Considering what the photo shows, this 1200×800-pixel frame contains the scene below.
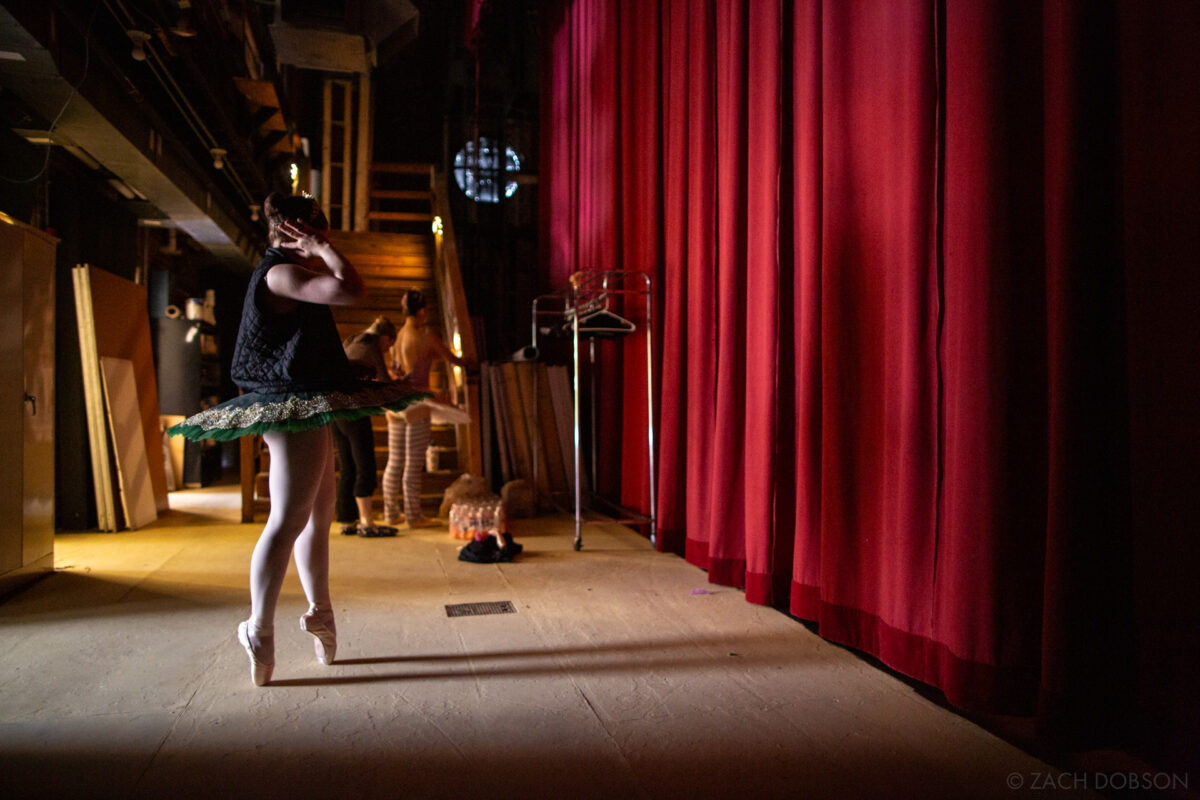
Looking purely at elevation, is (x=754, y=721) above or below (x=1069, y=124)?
below

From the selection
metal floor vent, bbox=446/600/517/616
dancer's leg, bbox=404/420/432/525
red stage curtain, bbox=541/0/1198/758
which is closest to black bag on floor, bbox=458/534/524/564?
metal floor vent, bbox=446/600/517/616

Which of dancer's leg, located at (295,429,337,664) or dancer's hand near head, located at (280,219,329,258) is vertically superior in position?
dancer's hand near head, located at (280,219,329,258)

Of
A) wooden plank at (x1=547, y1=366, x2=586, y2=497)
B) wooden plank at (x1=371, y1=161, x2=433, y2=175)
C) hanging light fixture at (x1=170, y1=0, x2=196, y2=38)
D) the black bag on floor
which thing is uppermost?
wooden plank at (x1=371, y1=161, x2=433, y2=175)

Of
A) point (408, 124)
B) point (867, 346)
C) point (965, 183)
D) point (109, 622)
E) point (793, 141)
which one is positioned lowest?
point (109, 622)

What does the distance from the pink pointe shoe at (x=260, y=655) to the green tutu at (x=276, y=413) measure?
1.97 ft

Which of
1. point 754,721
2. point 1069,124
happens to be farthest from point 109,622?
point 1069,124

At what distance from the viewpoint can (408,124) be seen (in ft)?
39.4

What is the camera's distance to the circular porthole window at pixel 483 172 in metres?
11.8

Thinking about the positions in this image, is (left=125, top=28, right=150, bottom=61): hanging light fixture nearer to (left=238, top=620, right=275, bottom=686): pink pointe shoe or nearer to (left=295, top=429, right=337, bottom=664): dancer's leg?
(left=295, top=429, right=337, bottom=664): dancer's leg

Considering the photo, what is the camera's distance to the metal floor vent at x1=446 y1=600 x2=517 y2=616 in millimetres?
2882

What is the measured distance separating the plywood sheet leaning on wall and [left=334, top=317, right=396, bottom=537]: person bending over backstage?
185cm

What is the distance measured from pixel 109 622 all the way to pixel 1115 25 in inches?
150

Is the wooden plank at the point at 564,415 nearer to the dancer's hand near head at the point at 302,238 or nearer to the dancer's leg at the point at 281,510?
the dancer's leg at the point at 281,510

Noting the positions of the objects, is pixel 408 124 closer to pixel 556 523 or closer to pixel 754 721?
pixel 556 523
